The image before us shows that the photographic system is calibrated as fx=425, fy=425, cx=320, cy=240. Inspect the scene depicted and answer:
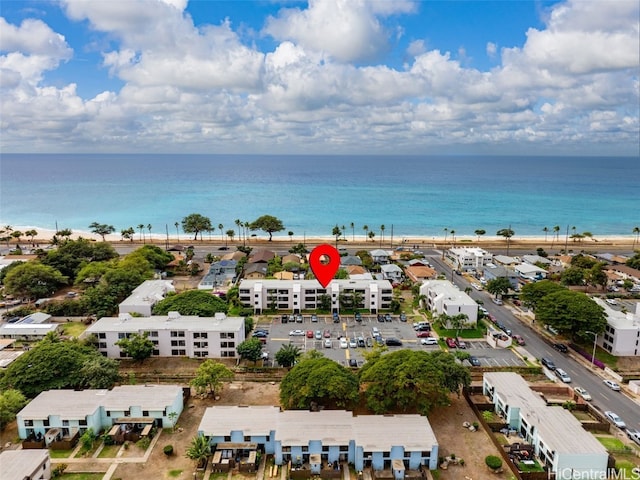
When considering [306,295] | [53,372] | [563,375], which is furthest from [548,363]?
[53,372]

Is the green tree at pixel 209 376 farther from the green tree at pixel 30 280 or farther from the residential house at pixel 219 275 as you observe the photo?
the green tree at pixel 30 280

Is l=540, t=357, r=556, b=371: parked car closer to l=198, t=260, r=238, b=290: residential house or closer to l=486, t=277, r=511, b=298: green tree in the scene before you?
l=486, t=277, r=511, b=298: green tree

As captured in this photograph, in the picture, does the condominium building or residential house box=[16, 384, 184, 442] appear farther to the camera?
the condominium building

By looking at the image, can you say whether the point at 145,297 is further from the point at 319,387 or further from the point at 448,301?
the point at 448,301

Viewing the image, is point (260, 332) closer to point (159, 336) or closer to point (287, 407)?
point (159, 336)

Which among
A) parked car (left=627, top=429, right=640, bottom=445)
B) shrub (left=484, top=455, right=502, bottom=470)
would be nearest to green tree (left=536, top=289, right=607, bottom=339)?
A: parked car (left=627, top=429, right=640, bottom=445)

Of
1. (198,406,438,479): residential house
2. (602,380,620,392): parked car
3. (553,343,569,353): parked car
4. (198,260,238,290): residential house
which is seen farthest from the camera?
(198,260,238,290): residential house

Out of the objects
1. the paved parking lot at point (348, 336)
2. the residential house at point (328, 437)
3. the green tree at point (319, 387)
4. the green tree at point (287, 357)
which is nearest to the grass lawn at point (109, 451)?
the residential house at point (328, 437)
